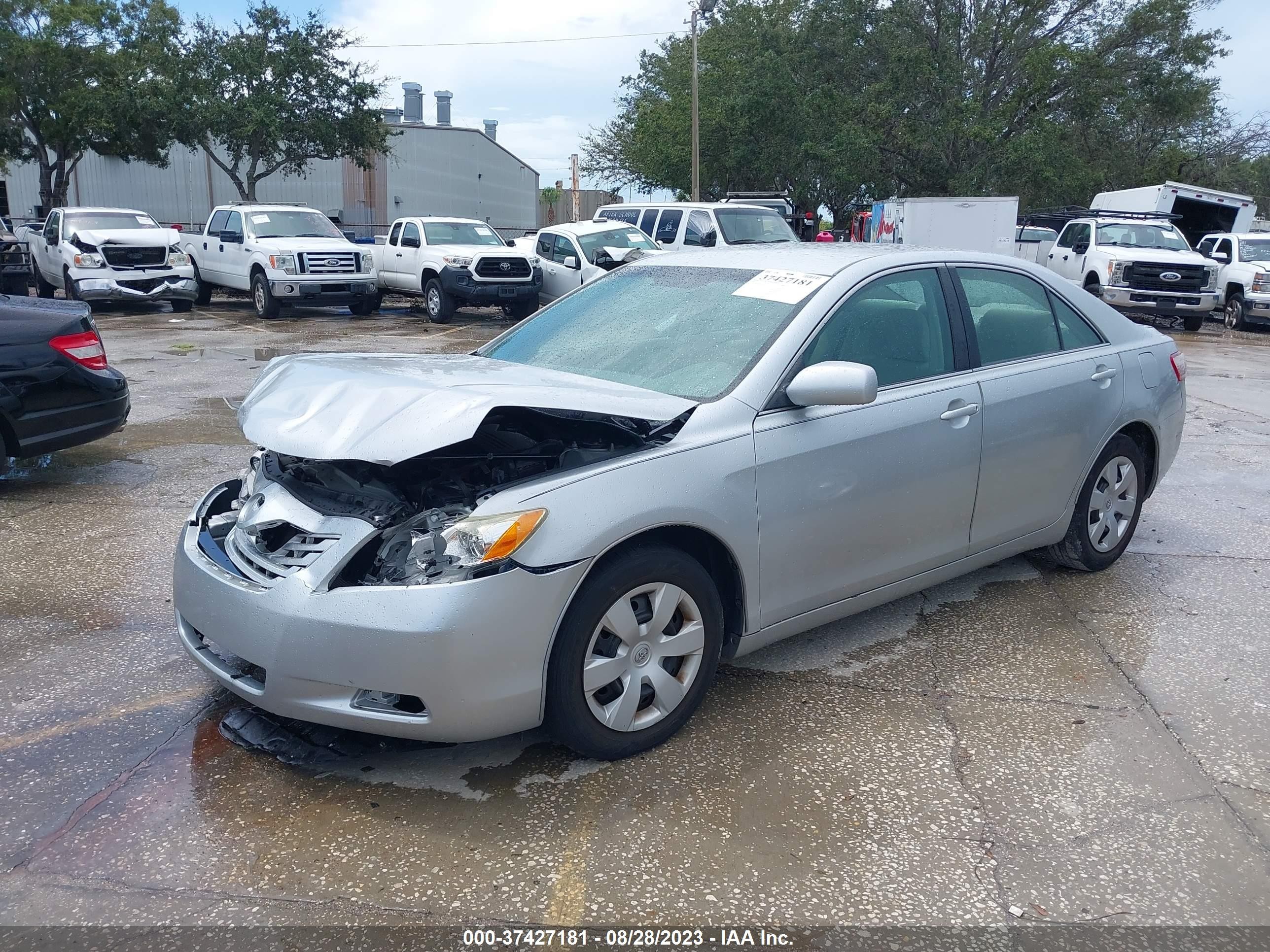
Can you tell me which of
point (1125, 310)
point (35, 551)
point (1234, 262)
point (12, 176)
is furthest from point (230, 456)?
point (12, 176)

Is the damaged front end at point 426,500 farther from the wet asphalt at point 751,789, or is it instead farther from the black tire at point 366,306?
the black tire at point 366,306

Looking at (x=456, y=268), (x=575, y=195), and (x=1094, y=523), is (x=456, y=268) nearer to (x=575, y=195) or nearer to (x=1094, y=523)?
(x=1094, y=523)

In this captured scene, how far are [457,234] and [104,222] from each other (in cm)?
607

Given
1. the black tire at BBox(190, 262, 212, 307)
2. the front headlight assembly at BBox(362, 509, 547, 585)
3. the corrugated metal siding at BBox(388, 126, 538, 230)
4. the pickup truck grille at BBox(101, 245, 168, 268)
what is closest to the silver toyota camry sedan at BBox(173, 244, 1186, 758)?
the front headlight assembly at BBox(362, 509, 547, 585)

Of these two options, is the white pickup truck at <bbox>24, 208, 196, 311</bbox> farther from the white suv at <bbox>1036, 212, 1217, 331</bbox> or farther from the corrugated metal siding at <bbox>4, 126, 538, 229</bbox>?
the white suv at <bbox>1036, 212, 1217, 331</bbox>

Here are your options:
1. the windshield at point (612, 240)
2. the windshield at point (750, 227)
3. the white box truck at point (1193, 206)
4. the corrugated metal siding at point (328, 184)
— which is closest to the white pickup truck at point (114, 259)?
the windshield at point (612, 240)

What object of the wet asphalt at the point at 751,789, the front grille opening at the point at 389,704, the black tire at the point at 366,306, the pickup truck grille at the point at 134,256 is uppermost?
the pickup truck grille at the point at 134,256

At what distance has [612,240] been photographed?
58.4 feet

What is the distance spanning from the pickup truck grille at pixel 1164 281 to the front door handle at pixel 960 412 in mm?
17831

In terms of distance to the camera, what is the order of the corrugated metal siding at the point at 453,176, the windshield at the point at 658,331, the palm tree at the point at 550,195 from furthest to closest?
the palm tree at the point at 550,195
the corrugated metal siding at the point at 453,176
the windshield at the point at 658,331

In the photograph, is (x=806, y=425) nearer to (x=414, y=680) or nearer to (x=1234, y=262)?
(x=414, y=680)

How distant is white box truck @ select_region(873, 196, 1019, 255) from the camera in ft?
78.0

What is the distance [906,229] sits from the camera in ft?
81.1

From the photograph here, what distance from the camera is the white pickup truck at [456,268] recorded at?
1817 cm
